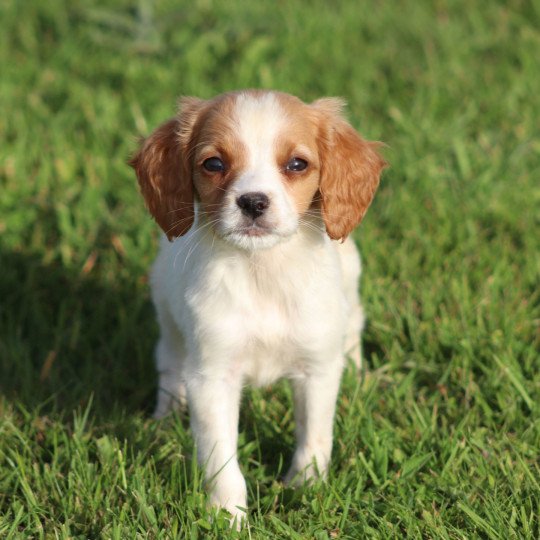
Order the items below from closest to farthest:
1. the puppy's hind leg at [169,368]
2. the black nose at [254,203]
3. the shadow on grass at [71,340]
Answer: the black nose at [254,203], the puppy's hind leg at [169,368], the shadow on grass at [71,340]

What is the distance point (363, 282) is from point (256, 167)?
1717mm

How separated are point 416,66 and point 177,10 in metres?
1.93

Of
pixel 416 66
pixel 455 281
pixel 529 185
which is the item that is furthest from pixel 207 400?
pixel 416 66

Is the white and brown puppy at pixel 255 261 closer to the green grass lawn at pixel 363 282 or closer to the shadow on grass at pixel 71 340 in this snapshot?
the green grass lawn at pixel 363 282

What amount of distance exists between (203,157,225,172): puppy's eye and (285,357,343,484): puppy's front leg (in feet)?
2.87

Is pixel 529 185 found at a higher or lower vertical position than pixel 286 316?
higher

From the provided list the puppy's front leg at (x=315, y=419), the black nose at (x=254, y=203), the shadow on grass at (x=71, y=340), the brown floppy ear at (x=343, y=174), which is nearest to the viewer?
the black nose at (x=254, y=203)

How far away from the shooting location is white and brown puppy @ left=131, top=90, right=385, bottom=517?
10.3ft

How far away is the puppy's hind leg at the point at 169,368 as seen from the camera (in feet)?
12.9

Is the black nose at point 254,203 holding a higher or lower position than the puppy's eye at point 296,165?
lower

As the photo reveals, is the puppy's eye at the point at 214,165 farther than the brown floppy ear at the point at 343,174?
No

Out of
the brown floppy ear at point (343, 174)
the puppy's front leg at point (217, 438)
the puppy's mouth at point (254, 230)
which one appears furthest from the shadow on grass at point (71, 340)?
the brown floppy ear at point (343, 174)

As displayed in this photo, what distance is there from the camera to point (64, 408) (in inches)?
156

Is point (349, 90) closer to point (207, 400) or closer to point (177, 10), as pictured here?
point (177, 10)
